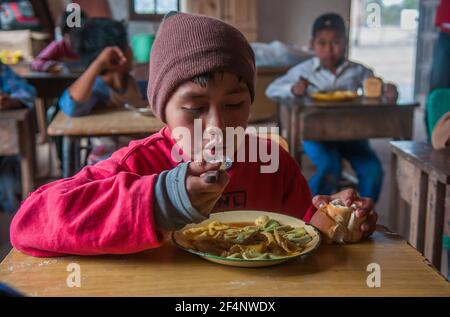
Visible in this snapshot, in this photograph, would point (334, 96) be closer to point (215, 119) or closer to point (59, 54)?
point (215, 119)

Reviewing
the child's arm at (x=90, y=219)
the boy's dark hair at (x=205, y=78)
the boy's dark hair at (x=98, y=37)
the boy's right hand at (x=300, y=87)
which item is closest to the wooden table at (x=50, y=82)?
the boy's dark hair at (x=98, y=37)

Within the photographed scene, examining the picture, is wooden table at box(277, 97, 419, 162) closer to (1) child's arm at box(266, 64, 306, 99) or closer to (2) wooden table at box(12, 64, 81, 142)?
(1) child's arm at box(266, 64, 306, 99)

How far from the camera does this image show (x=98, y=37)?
13.4 feet

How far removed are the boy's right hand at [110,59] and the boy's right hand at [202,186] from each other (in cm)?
243

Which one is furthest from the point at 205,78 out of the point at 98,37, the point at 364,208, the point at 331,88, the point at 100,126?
the point at 98,37

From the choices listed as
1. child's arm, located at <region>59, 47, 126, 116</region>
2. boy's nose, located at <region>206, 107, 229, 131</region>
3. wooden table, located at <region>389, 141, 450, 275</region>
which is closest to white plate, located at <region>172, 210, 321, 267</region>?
boy's nose, located at <region>206, 107, 229, 131</region>

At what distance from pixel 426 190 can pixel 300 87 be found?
1.79 m

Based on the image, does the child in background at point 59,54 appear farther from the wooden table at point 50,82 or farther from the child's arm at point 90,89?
the child's arm at point 90,89

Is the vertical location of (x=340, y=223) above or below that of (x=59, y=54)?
below

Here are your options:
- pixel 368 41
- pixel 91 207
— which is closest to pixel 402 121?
pixel 91 207

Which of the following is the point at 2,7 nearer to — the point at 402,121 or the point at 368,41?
the point at 402,121

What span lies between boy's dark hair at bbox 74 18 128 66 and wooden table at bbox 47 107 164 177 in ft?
3.05

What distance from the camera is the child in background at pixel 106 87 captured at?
3037 mm

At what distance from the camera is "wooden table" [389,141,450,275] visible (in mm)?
1958
